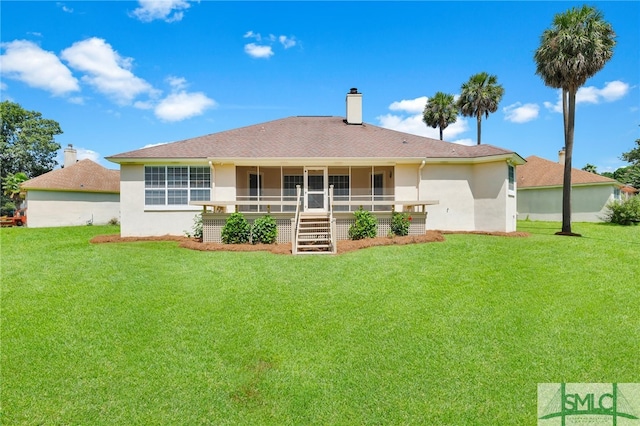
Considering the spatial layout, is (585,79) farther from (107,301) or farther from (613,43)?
(107,301)

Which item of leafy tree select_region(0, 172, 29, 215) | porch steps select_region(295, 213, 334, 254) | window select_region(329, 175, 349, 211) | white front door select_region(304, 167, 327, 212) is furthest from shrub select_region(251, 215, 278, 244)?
leafy tree select_region(0, 172, 29, 215)

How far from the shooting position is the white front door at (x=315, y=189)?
15188 mm

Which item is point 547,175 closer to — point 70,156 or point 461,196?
point 461,196

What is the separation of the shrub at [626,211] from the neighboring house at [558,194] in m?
1.39

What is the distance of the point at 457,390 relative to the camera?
424cm

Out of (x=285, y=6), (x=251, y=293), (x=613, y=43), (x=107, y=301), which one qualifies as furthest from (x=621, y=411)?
(x=613, y=43)

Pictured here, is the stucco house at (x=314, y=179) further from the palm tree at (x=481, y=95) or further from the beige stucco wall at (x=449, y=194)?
the palm tree at (x=481, y=95)

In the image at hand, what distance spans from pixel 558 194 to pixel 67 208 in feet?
111

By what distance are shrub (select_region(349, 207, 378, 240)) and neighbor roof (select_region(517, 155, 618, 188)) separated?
1762cm

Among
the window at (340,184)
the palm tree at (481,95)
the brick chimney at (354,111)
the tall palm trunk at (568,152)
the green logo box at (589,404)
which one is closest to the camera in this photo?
the green logo box at (589,404)

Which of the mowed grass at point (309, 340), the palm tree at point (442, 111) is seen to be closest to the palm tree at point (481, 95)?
the palm tree at point (442, 111)

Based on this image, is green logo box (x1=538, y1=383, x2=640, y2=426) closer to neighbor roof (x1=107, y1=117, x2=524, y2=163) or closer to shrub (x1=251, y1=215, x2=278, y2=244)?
shrub (x1=251, y1=215, x2=278, y2=244)

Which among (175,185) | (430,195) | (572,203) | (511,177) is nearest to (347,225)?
(430,195)

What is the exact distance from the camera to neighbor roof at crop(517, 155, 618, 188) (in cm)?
2270
